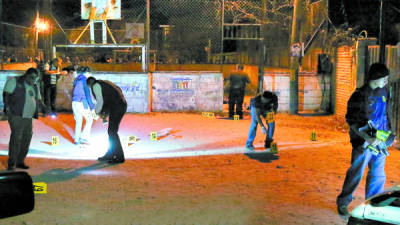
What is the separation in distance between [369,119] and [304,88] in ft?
36.0

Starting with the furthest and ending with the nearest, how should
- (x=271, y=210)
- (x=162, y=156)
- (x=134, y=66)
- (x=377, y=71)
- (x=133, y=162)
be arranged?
(x=134, y=66)
(x=162, y=156)
(x=133, y=162)
(x=271, y=210)
(x=377, y=71)

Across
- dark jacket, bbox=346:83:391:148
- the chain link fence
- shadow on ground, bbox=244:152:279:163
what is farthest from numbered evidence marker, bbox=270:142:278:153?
the chain link fence

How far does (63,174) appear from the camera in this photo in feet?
27.4

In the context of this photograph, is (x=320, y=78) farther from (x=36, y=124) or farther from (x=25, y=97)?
(x=25, y=97)

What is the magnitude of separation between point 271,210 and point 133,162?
3591mm

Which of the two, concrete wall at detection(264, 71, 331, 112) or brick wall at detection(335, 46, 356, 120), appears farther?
concrete wall at detection(264, 71, 331, 112)

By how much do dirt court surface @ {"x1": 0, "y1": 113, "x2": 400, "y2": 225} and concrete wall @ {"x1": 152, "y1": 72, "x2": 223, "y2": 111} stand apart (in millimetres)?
3469

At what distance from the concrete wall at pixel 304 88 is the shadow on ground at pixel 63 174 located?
8699 mm

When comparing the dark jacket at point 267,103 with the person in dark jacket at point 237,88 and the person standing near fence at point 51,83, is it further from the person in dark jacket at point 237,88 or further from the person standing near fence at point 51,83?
the person standing near fence at point 51,83

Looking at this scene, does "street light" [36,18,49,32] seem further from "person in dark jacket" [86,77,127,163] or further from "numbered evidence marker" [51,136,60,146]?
"person in dark jacket" [86,77,127,163]

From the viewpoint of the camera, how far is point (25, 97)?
8.36 meters

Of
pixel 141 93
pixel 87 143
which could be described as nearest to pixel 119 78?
pixel 141 93

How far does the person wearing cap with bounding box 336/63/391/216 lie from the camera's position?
5.96 m

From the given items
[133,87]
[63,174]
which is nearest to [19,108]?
[63,174]
